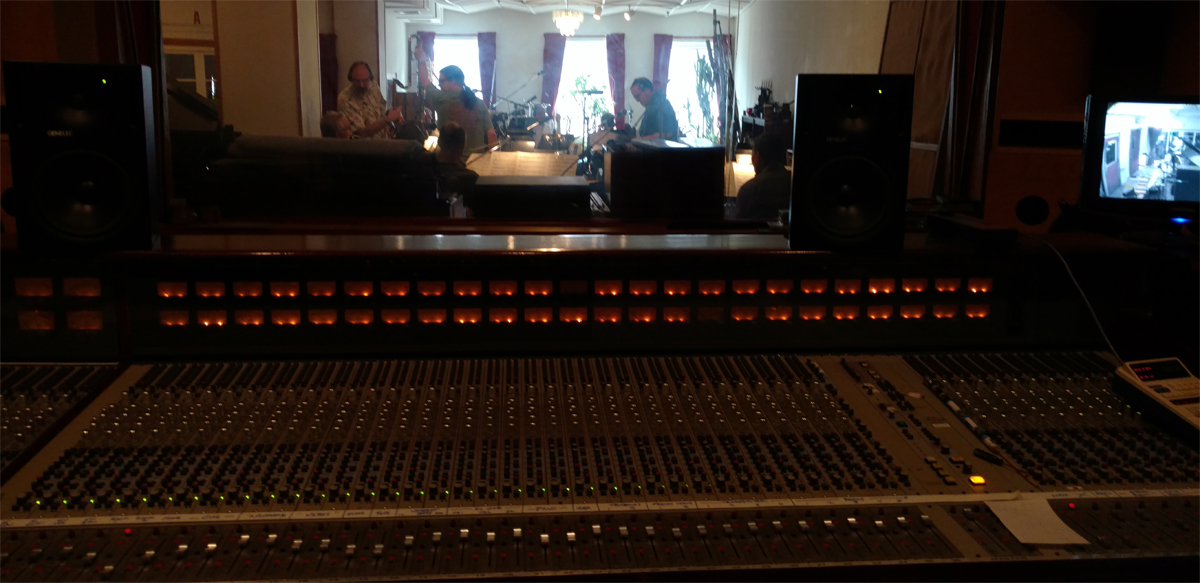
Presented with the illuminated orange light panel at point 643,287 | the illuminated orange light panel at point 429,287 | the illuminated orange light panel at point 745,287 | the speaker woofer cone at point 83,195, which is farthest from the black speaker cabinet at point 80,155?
the illuminated orange light panel at point 745,287

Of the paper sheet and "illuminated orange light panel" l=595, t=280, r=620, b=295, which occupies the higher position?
"illuminated orange light panel" l=595, t=280, r=620, b=295

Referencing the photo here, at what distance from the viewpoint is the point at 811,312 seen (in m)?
1.44

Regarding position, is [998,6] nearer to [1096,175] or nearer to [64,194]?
[1096,175]

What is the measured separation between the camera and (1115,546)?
0.88 meters

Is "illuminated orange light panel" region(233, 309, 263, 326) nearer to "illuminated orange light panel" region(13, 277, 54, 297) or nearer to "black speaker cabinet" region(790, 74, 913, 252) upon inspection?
"illuminated orange light panel" region(13, 277, 54, 297)

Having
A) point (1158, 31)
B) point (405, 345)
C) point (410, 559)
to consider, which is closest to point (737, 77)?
point (1158, 31)

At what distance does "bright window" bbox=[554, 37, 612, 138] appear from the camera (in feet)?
9.89

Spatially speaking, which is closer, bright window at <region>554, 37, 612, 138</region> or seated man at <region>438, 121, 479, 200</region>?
seated man at <region>438, 121, 479, 200</region>

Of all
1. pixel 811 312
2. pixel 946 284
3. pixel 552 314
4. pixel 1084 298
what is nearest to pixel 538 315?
pixel 552 314

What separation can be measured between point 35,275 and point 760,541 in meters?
1.20

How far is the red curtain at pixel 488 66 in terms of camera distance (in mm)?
2982

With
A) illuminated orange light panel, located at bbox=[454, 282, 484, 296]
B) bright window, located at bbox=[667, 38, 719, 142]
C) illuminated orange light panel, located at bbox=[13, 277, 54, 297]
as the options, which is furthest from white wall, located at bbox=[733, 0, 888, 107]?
illuminated orange light panel, located at bbox=[13, 277, 54, 297]

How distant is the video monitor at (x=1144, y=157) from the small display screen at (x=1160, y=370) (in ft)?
3.43

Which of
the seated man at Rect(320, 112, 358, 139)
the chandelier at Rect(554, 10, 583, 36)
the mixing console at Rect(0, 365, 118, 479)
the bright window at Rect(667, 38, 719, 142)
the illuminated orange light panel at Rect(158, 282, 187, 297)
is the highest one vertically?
the chandelier at Rect(554, 10, 583, 36)
